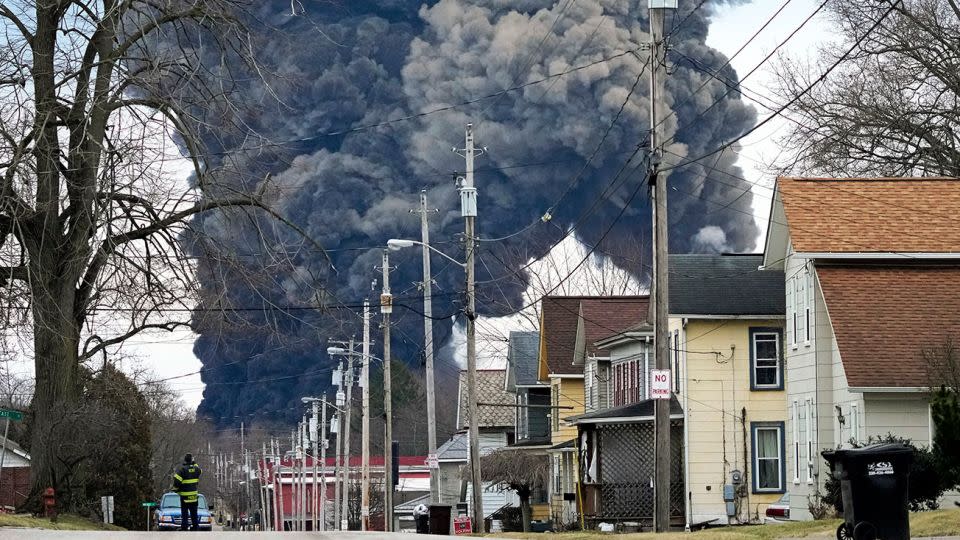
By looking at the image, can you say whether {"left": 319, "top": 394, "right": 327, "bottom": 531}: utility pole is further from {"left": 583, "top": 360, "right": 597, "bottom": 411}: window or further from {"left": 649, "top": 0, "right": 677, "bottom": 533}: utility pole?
{"left": 649, "top": 0, "right": 677, "bottom": 533}: utility pole

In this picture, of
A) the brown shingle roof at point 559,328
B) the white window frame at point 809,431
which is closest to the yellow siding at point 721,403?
the white window frame at point 809,431

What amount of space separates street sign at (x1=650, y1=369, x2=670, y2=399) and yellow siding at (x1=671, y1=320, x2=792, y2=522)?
14.1 meters

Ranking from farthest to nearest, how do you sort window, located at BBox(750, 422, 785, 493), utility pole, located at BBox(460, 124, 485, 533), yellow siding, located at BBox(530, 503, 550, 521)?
yellow siding, located at BBox(530, 503, 550, 521), window, located at BBox(750, 422, 785, 493), utility pole, located at BBox(460, 124, 485, 533)

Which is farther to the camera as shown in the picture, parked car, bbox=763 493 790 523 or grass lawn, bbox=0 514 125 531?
parked car, bbox=763 493 790 523

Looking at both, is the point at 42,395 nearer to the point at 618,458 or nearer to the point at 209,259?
the point at 209,259

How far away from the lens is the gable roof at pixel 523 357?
6612 centimetres

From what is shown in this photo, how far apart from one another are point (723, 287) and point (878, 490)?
24648mm

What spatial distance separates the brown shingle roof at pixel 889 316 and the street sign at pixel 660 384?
5184 millimetres

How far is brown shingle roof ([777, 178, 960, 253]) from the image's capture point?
3475 centimetres

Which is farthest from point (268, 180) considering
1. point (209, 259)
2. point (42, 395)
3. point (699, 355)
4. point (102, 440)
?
point (699, 355)

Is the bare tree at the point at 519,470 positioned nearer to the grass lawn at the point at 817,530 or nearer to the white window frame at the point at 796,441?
the white window frame at the point at 796,441

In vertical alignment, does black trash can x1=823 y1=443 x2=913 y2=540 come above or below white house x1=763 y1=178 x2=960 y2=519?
below

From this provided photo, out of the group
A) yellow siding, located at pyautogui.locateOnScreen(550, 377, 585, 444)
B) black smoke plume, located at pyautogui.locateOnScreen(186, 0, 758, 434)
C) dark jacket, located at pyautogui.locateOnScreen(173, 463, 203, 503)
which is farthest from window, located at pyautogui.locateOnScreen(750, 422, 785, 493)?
black smoke plume, located at pyautogui.locateOnScreen(186, 0, 758, 434)

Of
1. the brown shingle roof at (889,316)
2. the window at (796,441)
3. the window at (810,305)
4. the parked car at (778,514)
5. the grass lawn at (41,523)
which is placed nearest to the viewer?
the grass lawn at (41,523)
